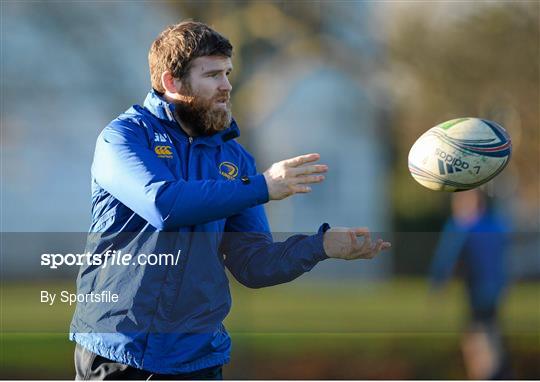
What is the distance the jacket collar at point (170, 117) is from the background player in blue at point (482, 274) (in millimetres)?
5611

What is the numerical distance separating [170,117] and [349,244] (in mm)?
1019

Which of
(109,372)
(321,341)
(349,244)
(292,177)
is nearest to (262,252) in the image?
(349,244)

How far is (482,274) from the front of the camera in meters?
9.92

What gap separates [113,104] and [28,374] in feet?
16.2

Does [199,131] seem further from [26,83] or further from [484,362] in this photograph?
[26,83]

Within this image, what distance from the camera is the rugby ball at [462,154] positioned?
5195mm

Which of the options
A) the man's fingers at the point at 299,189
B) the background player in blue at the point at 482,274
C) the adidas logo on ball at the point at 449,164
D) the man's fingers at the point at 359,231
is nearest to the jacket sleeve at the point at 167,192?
the man's fingers at the point at 299,189

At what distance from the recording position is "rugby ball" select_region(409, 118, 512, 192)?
5.20m

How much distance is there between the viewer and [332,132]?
79.7 feet

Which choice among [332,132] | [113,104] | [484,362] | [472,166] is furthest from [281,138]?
[472,166]

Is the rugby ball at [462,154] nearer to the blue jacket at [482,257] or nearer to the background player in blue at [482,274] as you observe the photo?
the background player in blue at [482,274]

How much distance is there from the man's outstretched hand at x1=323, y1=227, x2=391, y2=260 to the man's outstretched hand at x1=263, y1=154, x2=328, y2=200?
0.50 meters

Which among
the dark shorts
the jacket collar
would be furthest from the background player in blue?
the dark shorts

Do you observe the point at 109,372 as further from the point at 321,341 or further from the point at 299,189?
the point at 321,341
